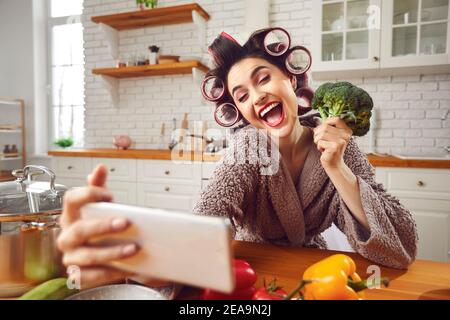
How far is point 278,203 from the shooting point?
2.98 feet

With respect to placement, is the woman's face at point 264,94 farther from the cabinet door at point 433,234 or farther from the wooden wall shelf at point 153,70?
the wooden wall shelf at point 153,70

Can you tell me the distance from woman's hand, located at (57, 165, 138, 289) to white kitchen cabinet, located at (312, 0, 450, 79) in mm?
2045

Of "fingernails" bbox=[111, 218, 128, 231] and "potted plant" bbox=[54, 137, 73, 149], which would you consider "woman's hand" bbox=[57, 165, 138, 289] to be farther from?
"potted plant" bbox=[54, 137, 73, 149]

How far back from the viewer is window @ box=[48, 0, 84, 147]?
311 cm

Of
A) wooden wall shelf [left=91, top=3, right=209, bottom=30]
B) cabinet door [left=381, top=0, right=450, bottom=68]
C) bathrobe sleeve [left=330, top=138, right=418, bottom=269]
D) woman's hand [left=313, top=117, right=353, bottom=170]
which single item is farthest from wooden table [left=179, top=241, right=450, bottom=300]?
wooden wall shelf [left=91, top=3, right=209, bottom=30]

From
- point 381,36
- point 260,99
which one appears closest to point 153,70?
point 381,36

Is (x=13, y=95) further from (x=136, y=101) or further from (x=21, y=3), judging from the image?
(x=136, y=101)

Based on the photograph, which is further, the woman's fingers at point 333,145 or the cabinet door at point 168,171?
the cabinet door at point 168,171

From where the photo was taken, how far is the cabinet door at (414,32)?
2027mm

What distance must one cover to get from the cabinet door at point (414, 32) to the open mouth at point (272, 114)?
1555mm

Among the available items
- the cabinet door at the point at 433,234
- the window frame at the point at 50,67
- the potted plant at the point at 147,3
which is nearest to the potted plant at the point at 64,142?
the window frame at the point at 50,67

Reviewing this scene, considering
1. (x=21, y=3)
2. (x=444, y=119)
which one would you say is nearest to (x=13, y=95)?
(x=21, y=3)

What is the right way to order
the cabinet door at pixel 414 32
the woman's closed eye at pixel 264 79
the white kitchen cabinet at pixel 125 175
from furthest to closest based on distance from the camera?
the white kitchen cabinet at pixel 125 175 < the cabinet door at pixel 414 32 < the woman's closed eye at pixel 264 79

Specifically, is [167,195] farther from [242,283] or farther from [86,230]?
[86,230]
